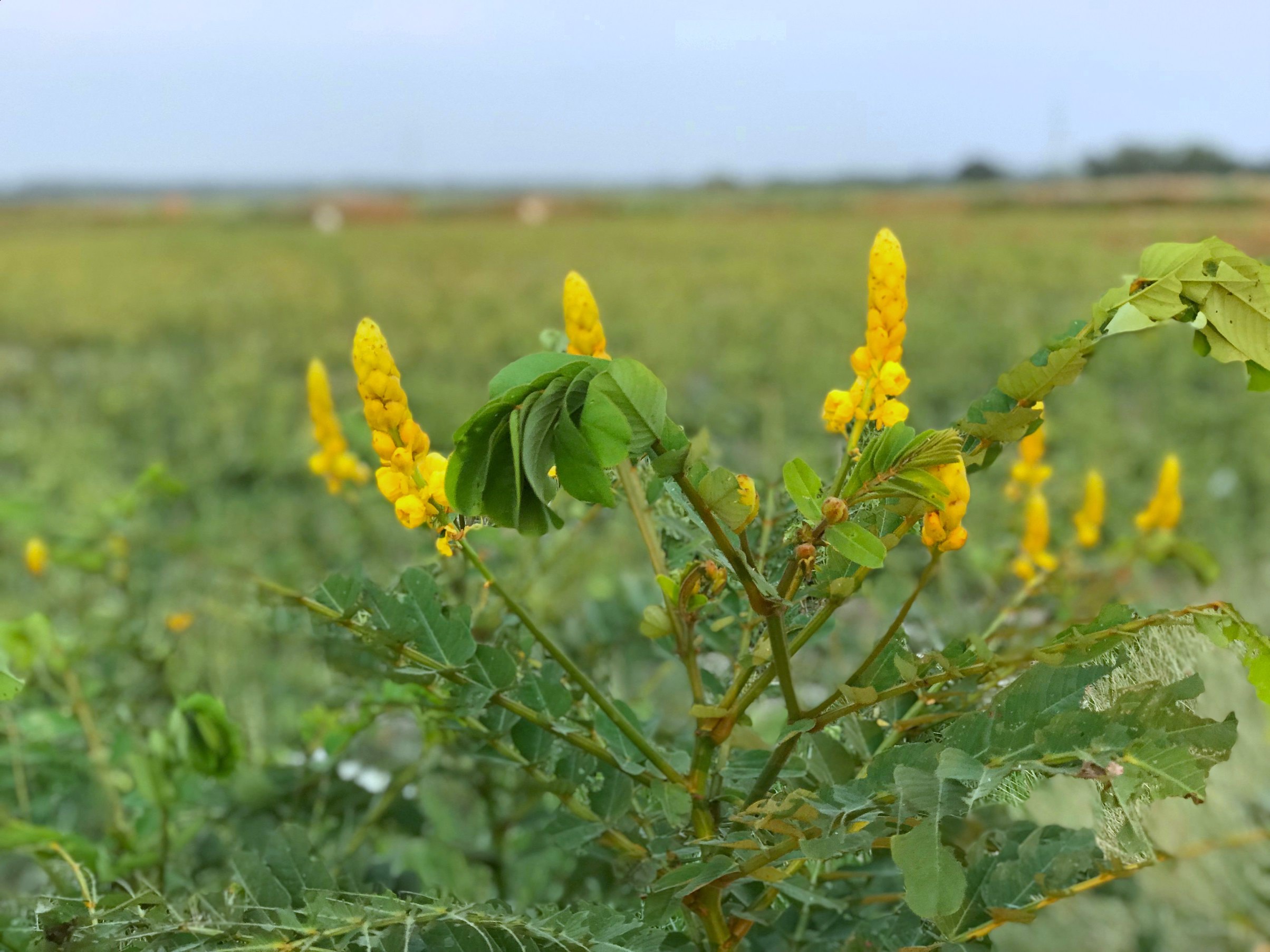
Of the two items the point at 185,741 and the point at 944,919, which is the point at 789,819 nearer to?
the point at 944,919

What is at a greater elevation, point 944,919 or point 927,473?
point 927,473

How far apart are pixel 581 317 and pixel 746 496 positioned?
12cm

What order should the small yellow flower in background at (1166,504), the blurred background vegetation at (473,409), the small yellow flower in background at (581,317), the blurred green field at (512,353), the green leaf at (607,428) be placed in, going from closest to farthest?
the green leaf at (607,428) → the small yellow flower in background at (581,317) → the small yellow flower in background at (1166,504) → the blurred background vegetation at (473,409) → the blurred green field at (512,353)

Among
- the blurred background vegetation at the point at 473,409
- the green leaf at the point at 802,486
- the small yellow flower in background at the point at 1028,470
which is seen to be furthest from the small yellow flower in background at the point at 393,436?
the small yellow flower in background at the point at 1028,470

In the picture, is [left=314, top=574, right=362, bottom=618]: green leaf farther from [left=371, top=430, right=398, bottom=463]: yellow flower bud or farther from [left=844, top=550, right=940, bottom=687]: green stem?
[left=844, top=550, right=940, bottom=687]: green stem

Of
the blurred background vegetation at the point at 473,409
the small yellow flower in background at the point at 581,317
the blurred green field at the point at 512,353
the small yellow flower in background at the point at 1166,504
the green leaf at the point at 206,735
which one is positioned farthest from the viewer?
the blurred green field at the point at 512,353

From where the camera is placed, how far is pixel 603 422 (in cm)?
28

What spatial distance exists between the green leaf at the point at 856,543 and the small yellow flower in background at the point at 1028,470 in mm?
317

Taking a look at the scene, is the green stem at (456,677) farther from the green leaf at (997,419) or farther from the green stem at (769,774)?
the green leaf at (997,419)

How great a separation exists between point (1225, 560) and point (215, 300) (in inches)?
282

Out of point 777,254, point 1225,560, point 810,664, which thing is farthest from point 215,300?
point 810,664

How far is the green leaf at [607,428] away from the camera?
0.91 feet

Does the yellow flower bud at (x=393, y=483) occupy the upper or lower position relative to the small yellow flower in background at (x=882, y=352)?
lower

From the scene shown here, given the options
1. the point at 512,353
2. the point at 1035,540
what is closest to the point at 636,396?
the point at 1035,540
